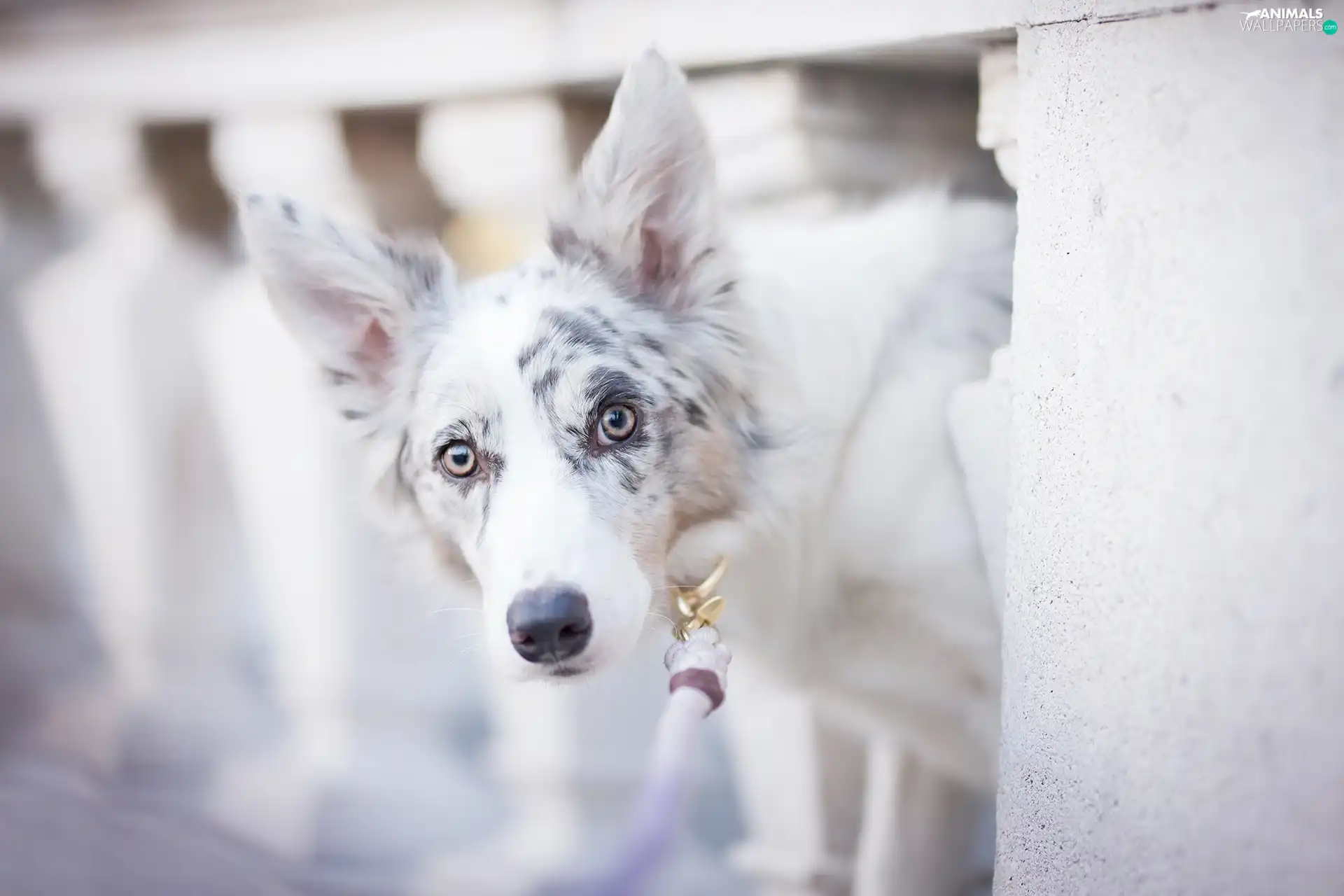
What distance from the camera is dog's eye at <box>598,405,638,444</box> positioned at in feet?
5.01

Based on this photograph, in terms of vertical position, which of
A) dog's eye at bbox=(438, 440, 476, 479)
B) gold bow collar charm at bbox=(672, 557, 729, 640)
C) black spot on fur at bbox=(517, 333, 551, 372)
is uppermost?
black spot on fur at bbox=(517, 333, 551, 372)

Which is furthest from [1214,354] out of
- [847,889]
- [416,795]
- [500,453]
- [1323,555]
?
[416,795]

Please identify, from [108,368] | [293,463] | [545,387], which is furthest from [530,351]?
[108,368]

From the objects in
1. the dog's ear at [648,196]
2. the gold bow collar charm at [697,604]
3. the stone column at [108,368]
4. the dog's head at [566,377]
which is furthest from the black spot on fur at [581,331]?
the stone column at [108,368]

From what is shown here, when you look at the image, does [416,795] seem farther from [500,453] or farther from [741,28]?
[741,28]

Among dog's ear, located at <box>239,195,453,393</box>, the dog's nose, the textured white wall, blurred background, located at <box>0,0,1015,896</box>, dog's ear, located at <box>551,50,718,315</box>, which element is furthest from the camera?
blurred background, located at <box>0,0,1015,896</box>

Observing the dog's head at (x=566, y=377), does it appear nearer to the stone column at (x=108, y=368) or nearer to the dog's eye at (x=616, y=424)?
the dog's eye at (x=616, y=424)

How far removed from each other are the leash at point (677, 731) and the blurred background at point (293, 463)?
0.53 ft

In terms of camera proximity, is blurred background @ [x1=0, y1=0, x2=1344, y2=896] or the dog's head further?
the dog's head

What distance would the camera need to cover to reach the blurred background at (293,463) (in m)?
2.05

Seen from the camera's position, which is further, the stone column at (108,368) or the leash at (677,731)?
the stone column at (108,368)

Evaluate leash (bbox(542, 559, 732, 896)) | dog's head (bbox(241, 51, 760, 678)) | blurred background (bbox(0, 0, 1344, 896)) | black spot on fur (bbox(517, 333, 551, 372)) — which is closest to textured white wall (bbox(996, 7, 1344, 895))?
blurred background (bbox(0, 0, 1344, 896))

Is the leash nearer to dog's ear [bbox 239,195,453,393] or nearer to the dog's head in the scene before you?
the dog's head

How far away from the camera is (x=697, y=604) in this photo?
1612 millimetres
